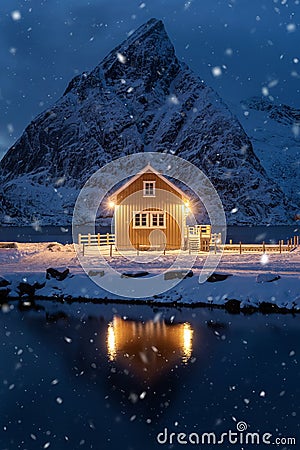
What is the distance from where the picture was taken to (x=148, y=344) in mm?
22594

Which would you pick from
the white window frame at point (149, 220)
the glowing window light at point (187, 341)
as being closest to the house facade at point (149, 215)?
the white window frame at point (149, 220)

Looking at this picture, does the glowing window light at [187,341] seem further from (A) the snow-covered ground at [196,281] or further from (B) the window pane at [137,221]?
(B) the window pane at [137,221]

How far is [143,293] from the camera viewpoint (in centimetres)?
3055

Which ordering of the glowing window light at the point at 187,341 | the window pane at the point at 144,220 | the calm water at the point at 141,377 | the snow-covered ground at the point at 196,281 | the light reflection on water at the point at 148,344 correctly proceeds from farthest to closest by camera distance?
1. the window pane at the point at 144,220
2. the snow-covered ground at the point at 196,281
3. the glowing window light at the point at 187,341
4. the light reflection on water at the point at 148,344
5. the calm water at the point at 141,377

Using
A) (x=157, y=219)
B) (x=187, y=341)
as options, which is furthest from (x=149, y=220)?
(x=187, y=341)

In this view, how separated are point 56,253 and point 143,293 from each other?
1397cm

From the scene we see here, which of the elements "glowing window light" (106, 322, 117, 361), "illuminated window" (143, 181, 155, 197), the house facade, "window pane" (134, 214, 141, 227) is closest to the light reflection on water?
"glowing window light" (106, 322, 117, 361)

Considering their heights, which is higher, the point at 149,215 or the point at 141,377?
the point at 149,215

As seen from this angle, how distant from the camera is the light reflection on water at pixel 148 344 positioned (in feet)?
65.3

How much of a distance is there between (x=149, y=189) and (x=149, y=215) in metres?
2.16

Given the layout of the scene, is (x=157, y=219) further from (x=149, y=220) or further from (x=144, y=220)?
(x=144, y=220)

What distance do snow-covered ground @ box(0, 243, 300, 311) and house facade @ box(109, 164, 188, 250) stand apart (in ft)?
19.2

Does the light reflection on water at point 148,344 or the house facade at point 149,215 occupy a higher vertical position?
the house facade at point 149,215

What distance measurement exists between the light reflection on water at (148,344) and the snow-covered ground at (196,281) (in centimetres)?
370
